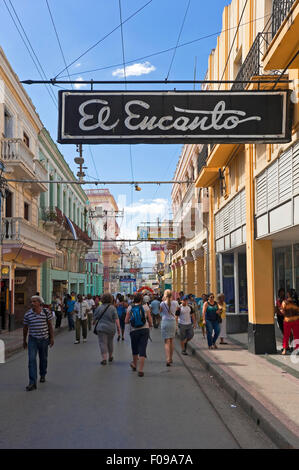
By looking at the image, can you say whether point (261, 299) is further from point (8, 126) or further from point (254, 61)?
point (8, 126)

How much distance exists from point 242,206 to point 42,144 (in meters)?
18.5

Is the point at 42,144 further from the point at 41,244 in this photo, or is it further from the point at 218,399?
the point at 218,399

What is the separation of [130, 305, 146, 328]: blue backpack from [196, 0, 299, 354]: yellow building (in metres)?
3.27

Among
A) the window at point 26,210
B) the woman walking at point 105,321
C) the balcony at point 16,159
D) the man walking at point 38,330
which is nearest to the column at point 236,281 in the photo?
the woman walking at point 105,321

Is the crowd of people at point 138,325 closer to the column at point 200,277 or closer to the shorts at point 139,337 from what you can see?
the shorts at point 139,337

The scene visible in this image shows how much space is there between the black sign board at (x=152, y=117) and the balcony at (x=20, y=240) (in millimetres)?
11734

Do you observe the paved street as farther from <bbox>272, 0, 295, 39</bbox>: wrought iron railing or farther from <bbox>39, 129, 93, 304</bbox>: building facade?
<bbox>39, 129, 93, 304</bbox>: building facade

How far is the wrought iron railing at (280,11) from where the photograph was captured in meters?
8.00

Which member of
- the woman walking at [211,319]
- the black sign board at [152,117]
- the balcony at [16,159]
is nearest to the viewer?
the black sign board at [152,117]

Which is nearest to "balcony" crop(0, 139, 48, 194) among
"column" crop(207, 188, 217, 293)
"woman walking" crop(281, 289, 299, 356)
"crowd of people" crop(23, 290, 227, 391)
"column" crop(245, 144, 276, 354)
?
"column" crop(207, 188, 217, 293)

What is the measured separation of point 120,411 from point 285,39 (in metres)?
6.11

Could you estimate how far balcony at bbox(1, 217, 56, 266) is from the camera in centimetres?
1930
